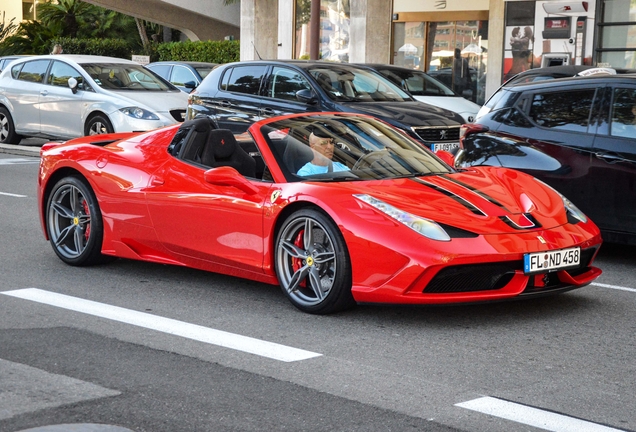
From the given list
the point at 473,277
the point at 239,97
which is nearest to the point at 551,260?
the point at 473,277

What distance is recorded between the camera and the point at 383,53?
27.8 m

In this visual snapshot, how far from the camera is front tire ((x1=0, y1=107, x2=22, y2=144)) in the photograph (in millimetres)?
19234

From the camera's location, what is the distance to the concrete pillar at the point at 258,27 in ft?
101

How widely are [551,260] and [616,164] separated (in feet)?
7.65

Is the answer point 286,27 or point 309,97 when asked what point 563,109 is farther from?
point 286,27

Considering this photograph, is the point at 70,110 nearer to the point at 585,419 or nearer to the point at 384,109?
the point at 384,109

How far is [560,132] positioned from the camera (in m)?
8.66

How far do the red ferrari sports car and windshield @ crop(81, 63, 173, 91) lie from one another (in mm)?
9970

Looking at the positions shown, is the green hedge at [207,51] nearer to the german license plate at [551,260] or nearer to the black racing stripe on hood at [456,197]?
the black racing stripe on hood at [456,197]

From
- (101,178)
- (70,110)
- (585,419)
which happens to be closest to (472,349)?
(585,419)

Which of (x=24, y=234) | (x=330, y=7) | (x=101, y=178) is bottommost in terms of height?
(x=24, y=234)

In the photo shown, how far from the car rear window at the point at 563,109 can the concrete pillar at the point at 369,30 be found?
18622 millimetres

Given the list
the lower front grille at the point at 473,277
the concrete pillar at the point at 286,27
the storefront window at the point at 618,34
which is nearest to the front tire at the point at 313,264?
the lower front grille at the point at 473,277

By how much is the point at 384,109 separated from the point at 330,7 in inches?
629
